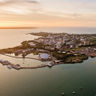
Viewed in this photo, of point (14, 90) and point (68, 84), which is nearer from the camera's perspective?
point (14, 90)

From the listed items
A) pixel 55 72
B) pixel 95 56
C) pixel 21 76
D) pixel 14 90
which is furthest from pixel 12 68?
pixel 95 56

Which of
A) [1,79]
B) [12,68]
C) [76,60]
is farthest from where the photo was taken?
[76,60]

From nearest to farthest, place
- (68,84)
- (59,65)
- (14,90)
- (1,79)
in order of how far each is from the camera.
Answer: (14,90) → (68,84) → (1,79) → (59,65)

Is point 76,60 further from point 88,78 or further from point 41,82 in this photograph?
point 41,82

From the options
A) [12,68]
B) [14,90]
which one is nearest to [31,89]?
[14,90]

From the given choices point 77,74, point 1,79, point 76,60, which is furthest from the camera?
point 76,60

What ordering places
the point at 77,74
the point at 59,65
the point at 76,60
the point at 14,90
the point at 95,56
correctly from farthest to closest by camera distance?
the point at 95,56, the point at 76,60, the point at 59,65, the point at 77,74, the point at 14,90

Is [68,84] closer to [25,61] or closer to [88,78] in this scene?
[88,78]
